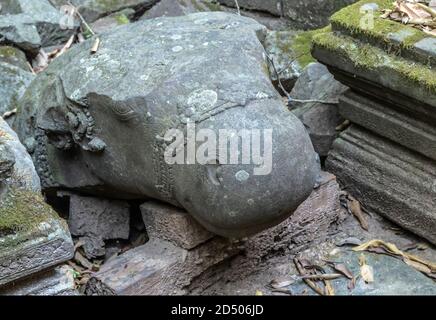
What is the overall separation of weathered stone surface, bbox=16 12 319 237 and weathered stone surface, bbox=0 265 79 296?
1.65ft

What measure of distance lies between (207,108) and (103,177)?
0.58 m

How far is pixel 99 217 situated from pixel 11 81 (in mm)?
992

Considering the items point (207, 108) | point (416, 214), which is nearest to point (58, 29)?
point (207, 108)

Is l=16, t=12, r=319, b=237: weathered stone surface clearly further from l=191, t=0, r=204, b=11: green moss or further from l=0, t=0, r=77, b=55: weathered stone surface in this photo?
l=191, t=0, r=204, b=11: green moss

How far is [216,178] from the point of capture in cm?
Answer: 239

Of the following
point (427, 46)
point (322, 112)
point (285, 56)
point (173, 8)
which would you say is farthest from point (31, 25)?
point (427, 46)

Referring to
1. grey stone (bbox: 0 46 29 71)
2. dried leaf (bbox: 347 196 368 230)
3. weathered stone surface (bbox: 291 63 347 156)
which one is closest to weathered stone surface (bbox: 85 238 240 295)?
dried leaf (bbox: 347 196 368 230)

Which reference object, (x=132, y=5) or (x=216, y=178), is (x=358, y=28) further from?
(x=132, y=5)

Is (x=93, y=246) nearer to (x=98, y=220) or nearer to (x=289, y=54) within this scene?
(x=98, y=220)

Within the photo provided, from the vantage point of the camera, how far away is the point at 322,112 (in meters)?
3.33

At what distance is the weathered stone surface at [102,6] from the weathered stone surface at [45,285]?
2421 millimetres

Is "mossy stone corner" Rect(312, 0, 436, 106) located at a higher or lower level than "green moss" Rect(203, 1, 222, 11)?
higher

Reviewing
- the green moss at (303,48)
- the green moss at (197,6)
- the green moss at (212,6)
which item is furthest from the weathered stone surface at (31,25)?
the green moss at (303,48)

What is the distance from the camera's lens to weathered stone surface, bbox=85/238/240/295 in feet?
8.21
